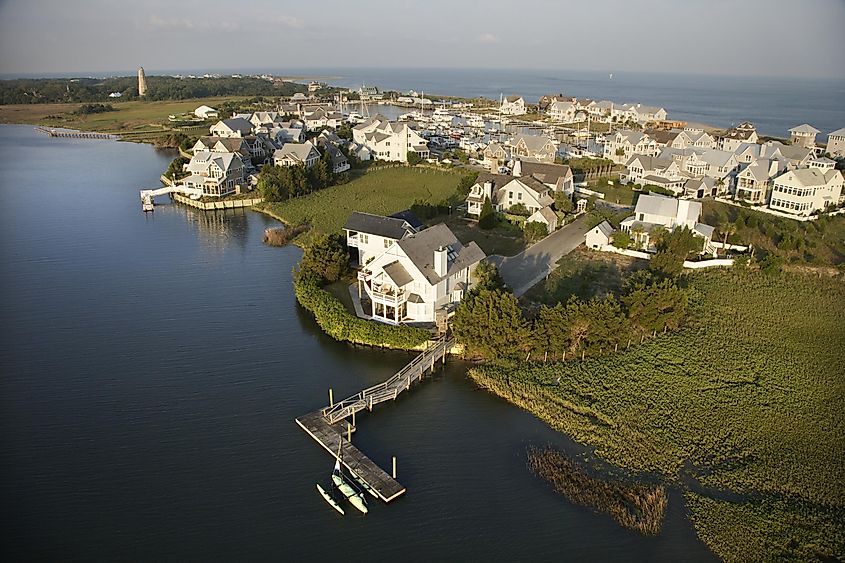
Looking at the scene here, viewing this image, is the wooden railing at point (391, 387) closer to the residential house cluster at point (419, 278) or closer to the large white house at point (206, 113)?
the residential house cluster at point (419, 278)

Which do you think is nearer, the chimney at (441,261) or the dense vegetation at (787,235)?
the chimney at (441,261)

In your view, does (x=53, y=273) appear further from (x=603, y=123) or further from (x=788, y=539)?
(x=603, y=123)

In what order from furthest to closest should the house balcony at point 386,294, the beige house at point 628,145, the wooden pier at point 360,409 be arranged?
the beige house at point 628,145 → the house balcony at point 386,294 → the wooden pier at point 360,409

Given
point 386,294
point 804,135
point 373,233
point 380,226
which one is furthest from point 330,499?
point 804,135

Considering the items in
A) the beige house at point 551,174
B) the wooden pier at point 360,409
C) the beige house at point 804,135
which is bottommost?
the wooden pier at point 360,409

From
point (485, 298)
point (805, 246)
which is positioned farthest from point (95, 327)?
point (805, 246)

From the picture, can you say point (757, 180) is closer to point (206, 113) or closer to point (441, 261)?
point (441, 261)

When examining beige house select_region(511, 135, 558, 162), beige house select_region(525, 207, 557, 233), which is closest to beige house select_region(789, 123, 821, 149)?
beige house select_region(511, 135, 558, 162)

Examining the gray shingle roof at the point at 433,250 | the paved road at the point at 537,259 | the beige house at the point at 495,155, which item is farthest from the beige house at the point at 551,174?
the gray shingle roof at the point at 433,250
